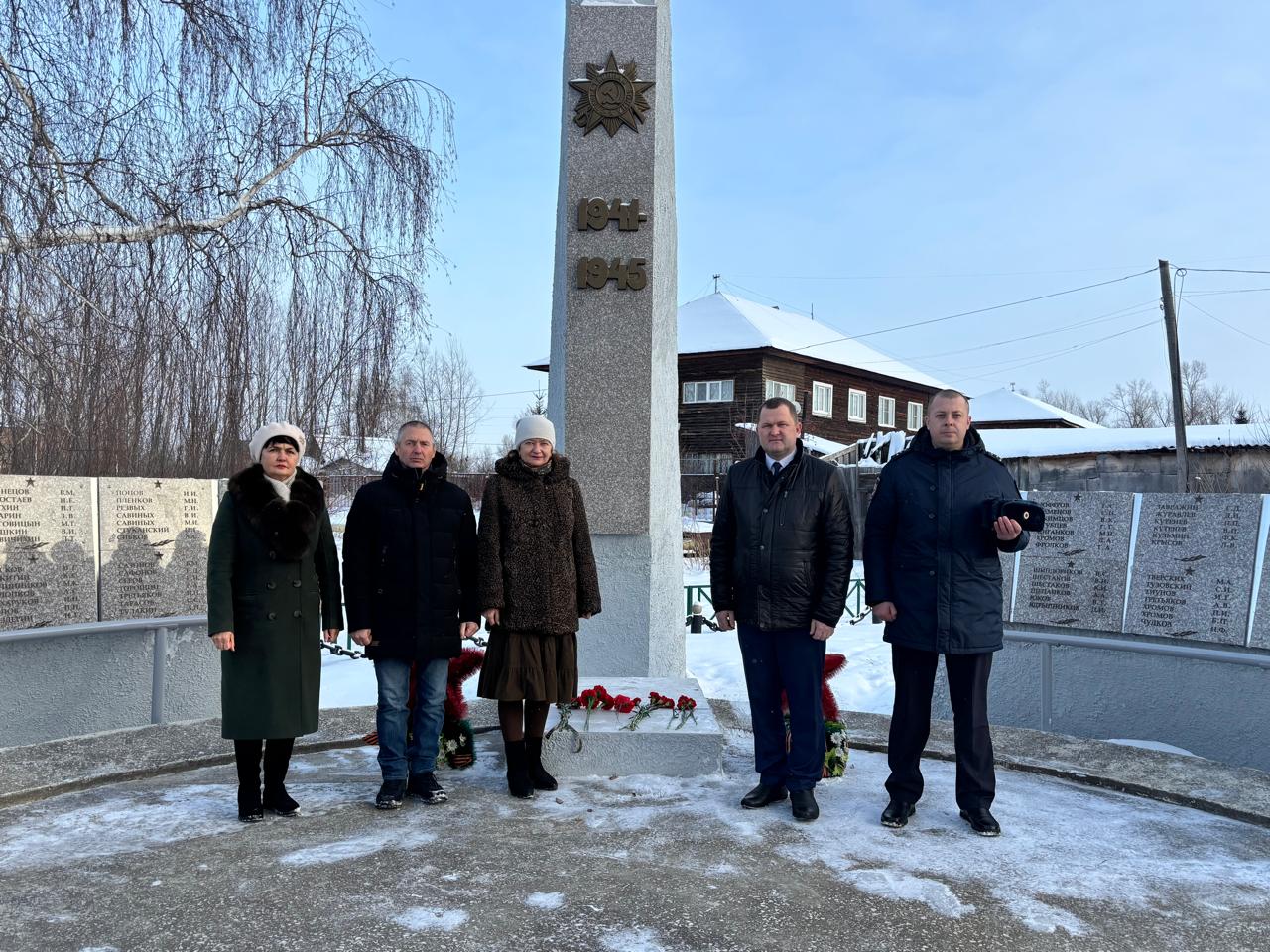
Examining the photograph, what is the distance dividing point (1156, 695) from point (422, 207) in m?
6.01

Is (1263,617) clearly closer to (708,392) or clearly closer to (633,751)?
(633,751)

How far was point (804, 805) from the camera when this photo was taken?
376cm

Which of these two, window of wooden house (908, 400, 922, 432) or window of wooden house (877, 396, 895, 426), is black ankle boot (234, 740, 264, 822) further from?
window of wooden house (908, 400, 922, 432)

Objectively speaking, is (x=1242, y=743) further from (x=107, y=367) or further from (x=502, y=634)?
(x=107, y=367)

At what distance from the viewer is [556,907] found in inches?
115

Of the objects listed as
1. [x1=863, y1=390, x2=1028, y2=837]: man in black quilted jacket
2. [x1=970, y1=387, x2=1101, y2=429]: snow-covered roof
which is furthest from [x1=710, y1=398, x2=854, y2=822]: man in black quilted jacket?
[x1=970, y1=387, x2=1101, y2=429]: snow-covered roof

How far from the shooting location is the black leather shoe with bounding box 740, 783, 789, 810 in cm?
389

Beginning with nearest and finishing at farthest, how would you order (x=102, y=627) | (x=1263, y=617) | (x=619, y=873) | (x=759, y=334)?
(x=619, y=873) < (x=1263, y=617) < (x=102, y=627) < (x=759, y=334)

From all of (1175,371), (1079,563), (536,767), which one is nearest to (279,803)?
(536,767)

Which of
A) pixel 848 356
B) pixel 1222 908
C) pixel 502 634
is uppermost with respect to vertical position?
pixel 848 356

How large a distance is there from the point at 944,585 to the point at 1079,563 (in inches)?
103

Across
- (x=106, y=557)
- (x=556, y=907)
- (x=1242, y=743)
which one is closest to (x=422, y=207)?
(x=106, y=557)

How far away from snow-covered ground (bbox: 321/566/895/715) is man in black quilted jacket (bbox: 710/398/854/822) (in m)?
1.97

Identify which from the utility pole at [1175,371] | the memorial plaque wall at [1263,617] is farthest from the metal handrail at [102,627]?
the utility pole at [1175,371]
